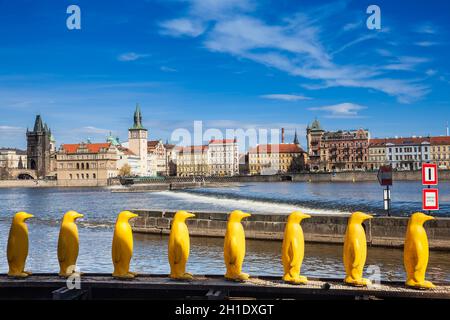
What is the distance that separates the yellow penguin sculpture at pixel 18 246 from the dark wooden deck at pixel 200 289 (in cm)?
44

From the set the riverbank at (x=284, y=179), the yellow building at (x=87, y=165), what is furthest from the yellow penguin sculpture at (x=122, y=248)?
the yellow building at (x=87, y=165)

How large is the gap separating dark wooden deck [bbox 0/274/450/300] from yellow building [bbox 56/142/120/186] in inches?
6595

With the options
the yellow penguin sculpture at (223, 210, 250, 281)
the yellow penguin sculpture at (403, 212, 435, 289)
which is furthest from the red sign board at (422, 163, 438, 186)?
the yellow penguin sculpture at (223, 210, 250, 281)

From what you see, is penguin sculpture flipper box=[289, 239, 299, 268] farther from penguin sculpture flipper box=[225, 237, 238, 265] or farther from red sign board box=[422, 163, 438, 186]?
red sign board box=[422, 163, 438, 186]

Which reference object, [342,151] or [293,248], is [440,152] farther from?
[293,248]

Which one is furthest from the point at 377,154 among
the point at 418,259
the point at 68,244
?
the point at 68,244

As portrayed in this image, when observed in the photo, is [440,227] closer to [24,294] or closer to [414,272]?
[414,272]

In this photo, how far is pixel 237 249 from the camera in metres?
9.59

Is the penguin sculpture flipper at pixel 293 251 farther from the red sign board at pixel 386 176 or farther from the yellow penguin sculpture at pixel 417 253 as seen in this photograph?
the red sign board at pixel 386 176

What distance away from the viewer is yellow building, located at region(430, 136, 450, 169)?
17588cm

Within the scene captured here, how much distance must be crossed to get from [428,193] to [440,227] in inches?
223

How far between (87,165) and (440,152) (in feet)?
387

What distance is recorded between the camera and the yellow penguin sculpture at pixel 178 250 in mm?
9445
